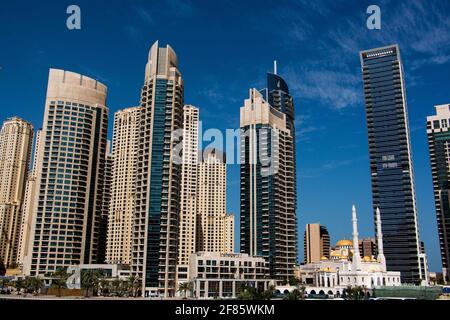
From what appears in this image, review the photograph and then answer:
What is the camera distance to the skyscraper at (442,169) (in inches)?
5541

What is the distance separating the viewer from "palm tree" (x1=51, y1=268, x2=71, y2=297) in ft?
278

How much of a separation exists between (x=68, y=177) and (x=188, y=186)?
3881 cm

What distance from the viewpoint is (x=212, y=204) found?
470 ft

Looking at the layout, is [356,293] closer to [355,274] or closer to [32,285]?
[355,274]

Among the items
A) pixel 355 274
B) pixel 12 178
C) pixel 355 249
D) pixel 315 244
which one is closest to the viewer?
pixel 355 274

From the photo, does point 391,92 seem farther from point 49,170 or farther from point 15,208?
point 15,208

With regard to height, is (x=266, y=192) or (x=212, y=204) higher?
(x=212, y=204)

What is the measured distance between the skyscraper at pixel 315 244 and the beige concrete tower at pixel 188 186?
78.0 metres

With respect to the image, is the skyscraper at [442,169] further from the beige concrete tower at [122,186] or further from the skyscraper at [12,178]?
the skyscraper at [12,178]

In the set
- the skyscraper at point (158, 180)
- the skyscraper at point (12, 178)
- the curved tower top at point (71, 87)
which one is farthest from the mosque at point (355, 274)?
the skyscraper at point (12, 178)

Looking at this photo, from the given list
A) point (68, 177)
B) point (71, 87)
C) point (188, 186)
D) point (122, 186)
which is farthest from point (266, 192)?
point (71, 87)

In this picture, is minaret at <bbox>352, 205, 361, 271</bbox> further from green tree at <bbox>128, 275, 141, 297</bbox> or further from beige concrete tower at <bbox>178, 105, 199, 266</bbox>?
green tree at <bbox>128, 275, 141, 297</bbox>

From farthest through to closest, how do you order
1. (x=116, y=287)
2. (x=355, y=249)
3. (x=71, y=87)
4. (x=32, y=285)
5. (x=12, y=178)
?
(x=12, y=178) < (x=355, y=249) < (x=71, y=87) < (x=116, y=287) < (x=32, y=285)
